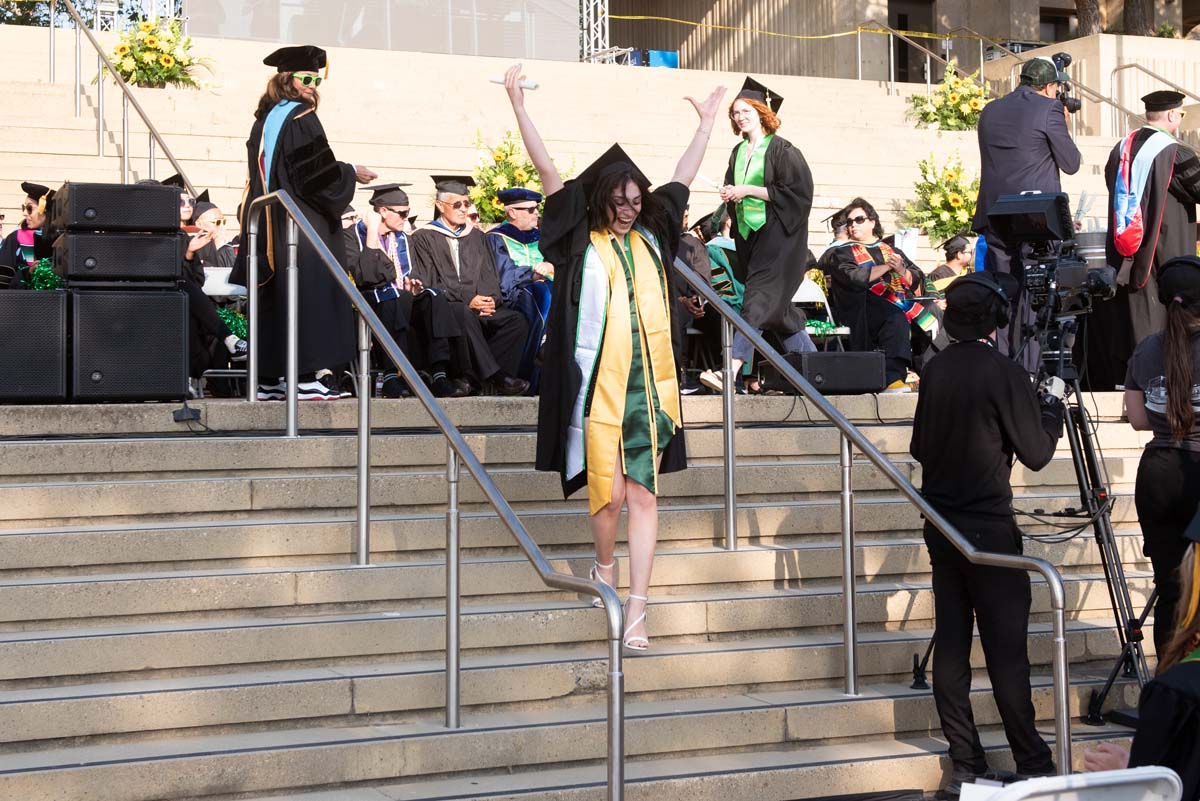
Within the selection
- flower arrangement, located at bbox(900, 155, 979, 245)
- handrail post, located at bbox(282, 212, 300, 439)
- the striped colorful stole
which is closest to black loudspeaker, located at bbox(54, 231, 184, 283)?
handrail post, located at bbox(282, 212, 300, 439)

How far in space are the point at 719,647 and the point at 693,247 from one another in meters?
4.95

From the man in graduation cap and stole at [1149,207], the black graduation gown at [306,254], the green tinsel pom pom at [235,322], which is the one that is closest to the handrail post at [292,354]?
the black graduation gown at [306,254]

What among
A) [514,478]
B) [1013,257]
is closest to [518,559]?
[514,478]

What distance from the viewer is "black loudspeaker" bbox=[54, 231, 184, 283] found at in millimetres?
7172

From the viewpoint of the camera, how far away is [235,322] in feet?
30.0

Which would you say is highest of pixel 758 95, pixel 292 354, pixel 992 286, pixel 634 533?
pixel 758 95

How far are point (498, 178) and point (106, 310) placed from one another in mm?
7302

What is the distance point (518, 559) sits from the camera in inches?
254

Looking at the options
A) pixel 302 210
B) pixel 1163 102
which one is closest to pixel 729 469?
pixel 302 210

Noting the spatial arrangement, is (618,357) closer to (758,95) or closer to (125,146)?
(758,95)

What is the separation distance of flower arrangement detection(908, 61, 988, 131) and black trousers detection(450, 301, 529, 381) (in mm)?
10445

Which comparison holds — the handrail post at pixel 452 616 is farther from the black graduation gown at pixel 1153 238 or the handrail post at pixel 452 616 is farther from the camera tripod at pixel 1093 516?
the black graduation gown at pixel 1153 238

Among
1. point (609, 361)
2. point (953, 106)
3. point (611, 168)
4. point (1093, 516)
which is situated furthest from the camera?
point (953, 106)

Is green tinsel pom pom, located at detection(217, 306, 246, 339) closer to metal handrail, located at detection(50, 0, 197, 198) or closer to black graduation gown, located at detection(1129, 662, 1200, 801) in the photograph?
metal handrail, located at detection(50, 0, 197, 198)
